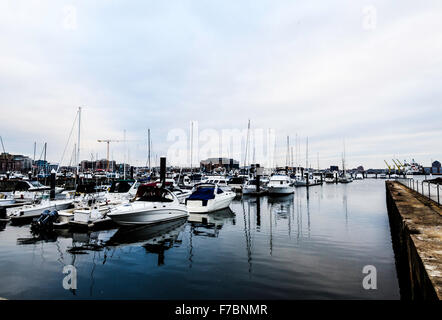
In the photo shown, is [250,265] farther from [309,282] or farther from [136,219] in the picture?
[136,219]

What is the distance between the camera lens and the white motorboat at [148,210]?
1355 cm

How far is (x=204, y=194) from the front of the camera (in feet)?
67.7

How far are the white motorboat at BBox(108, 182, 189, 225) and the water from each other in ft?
2.60

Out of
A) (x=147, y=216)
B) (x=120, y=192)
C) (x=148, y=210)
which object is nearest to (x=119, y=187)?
(x=120, y=192)

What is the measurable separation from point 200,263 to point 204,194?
11.8 meters

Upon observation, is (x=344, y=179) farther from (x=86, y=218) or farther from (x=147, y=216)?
(x=86, y=218)

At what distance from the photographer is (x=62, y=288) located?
6789mm

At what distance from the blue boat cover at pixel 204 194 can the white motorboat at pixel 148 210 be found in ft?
8.44

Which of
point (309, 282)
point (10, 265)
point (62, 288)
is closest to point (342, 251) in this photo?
point (309, 282)

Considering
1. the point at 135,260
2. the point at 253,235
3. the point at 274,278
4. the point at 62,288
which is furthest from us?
the point at 253,235

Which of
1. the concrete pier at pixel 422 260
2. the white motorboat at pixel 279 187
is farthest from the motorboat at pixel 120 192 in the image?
the white motorboat at pixel 279 187

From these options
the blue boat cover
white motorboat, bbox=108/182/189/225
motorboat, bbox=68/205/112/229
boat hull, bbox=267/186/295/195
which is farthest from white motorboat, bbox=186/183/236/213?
boat hull, bbox=267/186/295/195

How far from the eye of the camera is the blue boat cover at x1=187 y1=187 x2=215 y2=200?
784 inches
